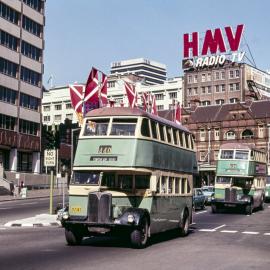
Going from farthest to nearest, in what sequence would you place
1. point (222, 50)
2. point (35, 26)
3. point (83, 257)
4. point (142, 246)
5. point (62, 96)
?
point (62, 96), point (222, 50), point (35, 26), point (142, 246), point (83, 257)

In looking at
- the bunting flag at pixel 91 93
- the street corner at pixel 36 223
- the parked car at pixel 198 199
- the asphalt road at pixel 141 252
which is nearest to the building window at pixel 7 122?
the parked car at pixel 198 199

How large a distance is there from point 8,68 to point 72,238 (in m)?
55.5

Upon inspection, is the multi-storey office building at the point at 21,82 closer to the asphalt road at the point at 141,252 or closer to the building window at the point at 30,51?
the building window at the point at 30,51

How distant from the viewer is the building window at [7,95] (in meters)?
67.8

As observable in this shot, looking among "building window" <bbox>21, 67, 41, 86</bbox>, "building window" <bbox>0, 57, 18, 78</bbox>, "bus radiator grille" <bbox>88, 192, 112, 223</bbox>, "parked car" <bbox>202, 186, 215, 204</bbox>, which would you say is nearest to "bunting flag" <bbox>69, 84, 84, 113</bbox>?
"parked car" <bbox>202, 186, 215, 204</bbox>

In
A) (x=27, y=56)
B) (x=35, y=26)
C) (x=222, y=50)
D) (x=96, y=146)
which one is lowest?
(x=96, y=146)

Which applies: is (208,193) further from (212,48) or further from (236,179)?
A: (212,48)

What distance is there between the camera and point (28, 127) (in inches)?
2913

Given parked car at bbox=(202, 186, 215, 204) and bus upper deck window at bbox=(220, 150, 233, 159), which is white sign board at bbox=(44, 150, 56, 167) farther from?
parked car at bbox=(202, 186, 215, 204)

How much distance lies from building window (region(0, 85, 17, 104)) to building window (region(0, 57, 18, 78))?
1.98 metres

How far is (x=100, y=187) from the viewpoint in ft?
53.7

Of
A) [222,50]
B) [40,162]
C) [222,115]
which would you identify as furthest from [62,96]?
[40,162]

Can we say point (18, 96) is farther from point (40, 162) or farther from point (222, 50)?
point (222, 50)

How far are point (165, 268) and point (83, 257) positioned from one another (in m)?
2.50
